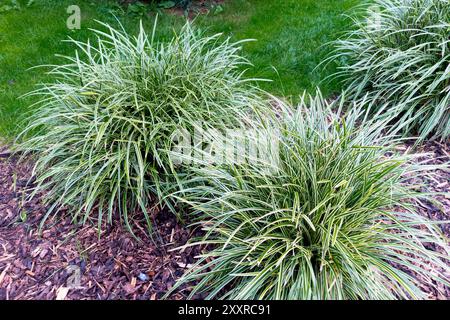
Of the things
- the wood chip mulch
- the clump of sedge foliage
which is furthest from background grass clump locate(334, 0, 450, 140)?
the wood chip mulch

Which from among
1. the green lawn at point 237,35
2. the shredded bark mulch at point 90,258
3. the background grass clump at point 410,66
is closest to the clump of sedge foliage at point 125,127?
the shredded bark mulch at point 90,258

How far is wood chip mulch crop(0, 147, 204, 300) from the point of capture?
2.59 meters

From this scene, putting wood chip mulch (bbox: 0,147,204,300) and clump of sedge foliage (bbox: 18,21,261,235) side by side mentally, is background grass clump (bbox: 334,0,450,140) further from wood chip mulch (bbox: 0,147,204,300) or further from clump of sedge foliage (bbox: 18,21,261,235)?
wood chip mulch (bbox: 0,147,204,300)

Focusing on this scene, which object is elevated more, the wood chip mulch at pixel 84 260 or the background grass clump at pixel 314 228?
the background grass clump at pixel 314 228

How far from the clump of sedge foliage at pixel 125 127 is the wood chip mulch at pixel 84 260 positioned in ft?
0.46

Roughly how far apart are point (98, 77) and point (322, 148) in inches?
64.0

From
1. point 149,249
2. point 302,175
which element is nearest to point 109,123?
point 149,249

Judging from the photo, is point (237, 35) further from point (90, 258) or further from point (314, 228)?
point (314, 228)

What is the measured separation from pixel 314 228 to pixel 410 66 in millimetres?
2074

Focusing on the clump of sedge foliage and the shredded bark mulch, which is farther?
the clump of sedge foliage

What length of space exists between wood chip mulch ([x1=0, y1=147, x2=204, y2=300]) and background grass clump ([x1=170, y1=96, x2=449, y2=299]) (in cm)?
23

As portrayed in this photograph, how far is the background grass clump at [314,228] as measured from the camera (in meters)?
2.27

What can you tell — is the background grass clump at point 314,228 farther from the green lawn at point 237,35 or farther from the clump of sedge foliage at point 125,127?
the green lawn at point 237,35

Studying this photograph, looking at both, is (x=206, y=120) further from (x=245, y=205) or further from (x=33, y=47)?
(x=33, y=47)
